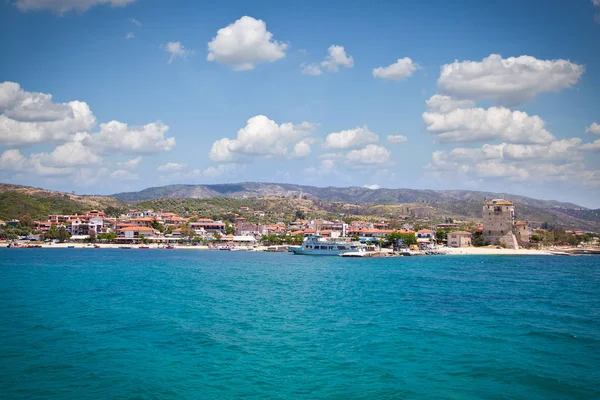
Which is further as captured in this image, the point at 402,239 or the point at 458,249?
the point at 402,239

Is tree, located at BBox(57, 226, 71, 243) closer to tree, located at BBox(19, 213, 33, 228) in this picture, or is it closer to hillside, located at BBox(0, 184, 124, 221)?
tree, located at BBox(19, 213, 33, 228)

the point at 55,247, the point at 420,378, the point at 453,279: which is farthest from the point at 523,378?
the point at 55,247

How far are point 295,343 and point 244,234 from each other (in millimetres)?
104141

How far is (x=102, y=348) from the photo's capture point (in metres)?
16.5

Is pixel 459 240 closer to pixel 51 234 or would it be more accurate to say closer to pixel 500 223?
pixel 500 223

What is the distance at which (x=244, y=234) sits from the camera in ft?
396

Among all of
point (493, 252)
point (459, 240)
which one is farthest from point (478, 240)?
point (493, 252)

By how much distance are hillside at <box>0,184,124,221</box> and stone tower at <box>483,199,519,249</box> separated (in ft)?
329

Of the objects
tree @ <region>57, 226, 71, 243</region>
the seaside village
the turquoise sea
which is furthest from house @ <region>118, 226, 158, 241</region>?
the turquoise sea

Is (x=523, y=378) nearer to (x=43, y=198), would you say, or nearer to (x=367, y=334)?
(x=367, y=334)

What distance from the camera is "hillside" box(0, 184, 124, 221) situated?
4449 inches

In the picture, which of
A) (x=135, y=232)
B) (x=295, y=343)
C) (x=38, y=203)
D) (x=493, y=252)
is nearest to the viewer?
(x=295, y=343)

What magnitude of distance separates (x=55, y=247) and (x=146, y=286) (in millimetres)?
70229

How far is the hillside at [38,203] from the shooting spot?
113 metres
